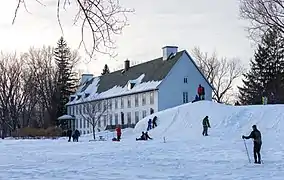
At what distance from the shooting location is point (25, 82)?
78.8 m

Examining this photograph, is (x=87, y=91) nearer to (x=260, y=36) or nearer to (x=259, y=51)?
(x=259, y=51)

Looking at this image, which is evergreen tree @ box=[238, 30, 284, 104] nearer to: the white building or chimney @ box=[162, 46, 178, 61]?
the white building

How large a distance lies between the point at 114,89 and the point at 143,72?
695 centimetres

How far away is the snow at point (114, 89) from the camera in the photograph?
72750 mm

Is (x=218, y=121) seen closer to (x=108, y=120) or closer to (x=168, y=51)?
(x=168, y=51)

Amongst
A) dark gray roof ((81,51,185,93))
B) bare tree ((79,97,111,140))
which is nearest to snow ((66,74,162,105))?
dark gray roof ((81,51,185,93))

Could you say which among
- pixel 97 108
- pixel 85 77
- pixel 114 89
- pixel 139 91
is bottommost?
pixel 97 108

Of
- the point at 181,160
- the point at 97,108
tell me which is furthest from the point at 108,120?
the point at 181,160

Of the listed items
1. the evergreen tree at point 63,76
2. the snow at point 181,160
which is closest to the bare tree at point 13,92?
the evergreen tree at point 63,76

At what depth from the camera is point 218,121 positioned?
47594mm

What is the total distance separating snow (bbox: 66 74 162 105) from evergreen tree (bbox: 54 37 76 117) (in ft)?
5.22

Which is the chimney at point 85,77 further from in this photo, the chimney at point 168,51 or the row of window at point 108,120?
the chimney at point 168,51

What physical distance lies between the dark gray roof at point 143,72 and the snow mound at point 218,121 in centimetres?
1838

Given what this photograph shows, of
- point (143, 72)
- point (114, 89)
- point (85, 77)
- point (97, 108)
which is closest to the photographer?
point (143, 72)
